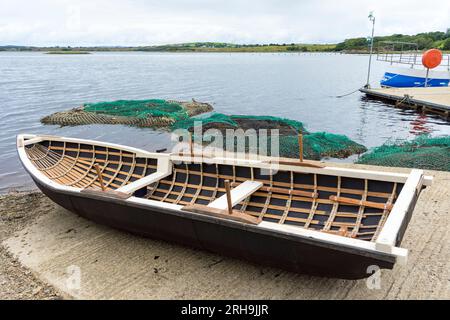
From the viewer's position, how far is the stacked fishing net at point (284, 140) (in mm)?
13789

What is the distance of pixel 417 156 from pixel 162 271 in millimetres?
9578

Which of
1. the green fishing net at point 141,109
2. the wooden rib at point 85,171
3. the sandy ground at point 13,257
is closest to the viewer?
the sandy ground at point 13,257

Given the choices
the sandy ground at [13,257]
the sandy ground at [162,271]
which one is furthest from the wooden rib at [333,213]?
the sandy ground at [13,257]

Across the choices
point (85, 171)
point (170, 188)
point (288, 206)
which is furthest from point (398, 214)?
point (85, 171)

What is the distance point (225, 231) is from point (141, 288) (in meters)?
1.67

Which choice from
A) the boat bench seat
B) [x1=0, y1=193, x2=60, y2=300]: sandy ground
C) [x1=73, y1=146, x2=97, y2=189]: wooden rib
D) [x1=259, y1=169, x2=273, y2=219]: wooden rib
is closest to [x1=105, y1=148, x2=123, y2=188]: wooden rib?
[x1=73, y1=146, x2=97, y2=189]: wooden rib

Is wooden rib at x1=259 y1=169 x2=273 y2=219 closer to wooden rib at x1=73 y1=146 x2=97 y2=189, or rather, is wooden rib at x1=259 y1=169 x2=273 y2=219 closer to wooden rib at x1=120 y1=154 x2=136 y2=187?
wooden rib at x1=120 y1=154 x2=136 y2=187

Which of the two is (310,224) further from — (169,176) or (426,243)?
(169,176)

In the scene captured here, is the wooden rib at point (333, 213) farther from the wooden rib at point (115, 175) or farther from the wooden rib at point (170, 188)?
the wooden rib at point (115, 175)

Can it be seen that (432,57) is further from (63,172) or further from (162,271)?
(162,271)

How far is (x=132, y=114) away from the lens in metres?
22.9

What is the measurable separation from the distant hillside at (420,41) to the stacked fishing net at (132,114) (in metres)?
38.5

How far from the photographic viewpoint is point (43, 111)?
90.0 feet
